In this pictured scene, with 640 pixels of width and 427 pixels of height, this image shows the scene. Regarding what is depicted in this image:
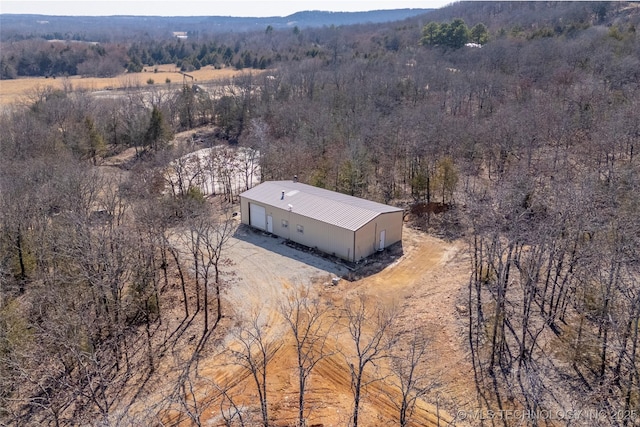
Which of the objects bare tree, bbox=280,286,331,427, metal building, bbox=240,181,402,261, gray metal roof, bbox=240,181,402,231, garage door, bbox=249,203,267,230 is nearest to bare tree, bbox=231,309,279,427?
bare tree, bbox=280,286,331,427

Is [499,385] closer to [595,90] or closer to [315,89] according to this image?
[595,90]

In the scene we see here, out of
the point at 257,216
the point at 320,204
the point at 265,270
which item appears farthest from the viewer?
the point at 257,216

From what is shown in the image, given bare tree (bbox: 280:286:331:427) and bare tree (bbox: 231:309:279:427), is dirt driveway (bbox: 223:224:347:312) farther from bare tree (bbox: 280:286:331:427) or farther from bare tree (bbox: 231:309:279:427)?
bare tree (bbox: 231:309:279:427)

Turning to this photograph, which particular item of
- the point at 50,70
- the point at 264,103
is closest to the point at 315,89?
the point at 264,103

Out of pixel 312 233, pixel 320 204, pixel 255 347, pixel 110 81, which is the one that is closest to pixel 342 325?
pixel 255 347

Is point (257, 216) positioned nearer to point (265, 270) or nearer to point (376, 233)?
point (265, 270)

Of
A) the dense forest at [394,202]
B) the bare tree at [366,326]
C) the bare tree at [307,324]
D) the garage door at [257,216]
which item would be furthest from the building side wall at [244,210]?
the bare tree at [366,326]
